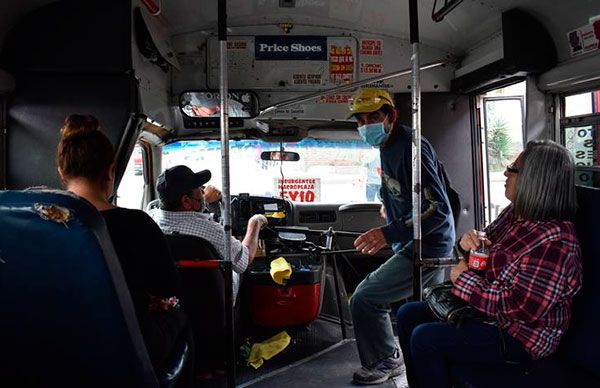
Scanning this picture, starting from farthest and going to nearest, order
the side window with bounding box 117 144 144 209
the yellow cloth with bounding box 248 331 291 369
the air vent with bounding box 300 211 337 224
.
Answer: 1. the air vent with bounding box 300 211 337 224
2. the side window with bounding box 117 144 144 209
3. the yellow cloth with bounding box 248 331 291 369

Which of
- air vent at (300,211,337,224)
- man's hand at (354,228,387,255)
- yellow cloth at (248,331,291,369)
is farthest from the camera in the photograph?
air vent at (300,211,337,224)

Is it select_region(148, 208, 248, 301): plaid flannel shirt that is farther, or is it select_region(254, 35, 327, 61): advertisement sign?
select_region(254, 35, 327, 61): advertisement sign

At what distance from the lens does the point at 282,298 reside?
3.71 metres

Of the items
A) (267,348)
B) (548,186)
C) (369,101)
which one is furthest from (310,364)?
(548,186)

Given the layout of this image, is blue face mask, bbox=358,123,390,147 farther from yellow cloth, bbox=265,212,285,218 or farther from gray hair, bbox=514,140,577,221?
yellow cloth, bbox=265,212,285,218

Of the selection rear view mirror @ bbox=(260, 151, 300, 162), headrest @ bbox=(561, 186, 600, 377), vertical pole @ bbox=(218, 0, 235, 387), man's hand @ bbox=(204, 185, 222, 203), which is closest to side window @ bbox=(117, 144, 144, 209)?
man's hand @ bbox=(204, 185, 222, 203)

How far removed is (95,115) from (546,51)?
2985 mm

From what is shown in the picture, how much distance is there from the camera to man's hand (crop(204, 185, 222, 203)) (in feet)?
13.3

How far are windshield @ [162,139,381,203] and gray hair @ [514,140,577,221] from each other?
286 centimetres

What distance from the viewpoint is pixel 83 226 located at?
4.32ft

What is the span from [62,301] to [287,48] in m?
3.50

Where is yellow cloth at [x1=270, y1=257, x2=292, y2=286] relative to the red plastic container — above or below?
above

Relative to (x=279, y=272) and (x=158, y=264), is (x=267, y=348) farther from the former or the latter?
(x=158, y=264)

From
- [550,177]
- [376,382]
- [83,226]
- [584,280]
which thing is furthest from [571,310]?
[83,226]
